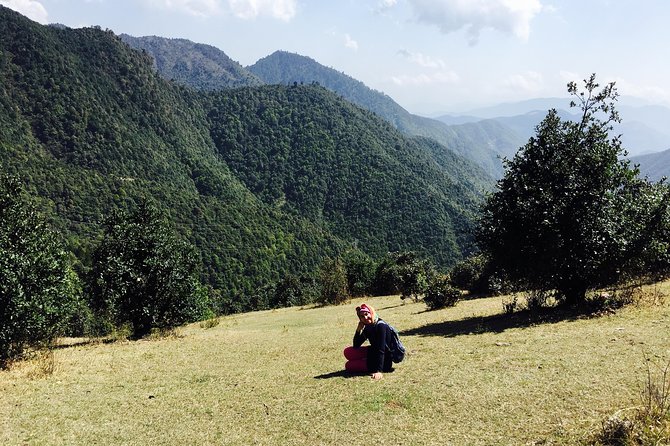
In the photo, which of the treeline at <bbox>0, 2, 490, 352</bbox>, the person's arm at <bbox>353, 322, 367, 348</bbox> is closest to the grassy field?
the person's arm at <bbox>353, 322, 367, 348</bbox>

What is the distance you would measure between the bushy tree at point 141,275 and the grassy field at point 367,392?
22.7ft

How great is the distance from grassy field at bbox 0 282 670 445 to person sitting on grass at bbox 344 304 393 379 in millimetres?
368

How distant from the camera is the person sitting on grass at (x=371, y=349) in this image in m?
11.5

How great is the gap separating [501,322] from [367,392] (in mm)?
10336

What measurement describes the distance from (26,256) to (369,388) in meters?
15.0

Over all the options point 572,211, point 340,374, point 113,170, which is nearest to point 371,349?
point 340,374

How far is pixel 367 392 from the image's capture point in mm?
10383

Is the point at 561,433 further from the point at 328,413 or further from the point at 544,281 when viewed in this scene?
the point at 544,281

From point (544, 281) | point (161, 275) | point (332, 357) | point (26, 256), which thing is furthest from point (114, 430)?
point (544, 281)

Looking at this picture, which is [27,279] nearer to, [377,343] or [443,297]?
[377,343]

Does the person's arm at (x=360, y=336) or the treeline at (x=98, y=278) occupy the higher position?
the treeline at (x=98, y=278)

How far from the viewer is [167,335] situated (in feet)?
82.3

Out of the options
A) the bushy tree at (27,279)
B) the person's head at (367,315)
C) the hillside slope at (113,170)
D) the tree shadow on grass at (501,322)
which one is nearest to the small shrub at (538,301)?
the tree shadow on grass at (501,322)

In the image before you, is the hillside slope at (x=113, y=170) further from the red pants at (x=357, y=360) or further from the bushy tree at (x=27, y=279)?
the red pants at (x=357, y=360)
